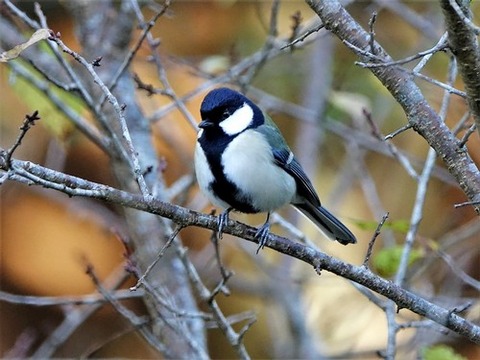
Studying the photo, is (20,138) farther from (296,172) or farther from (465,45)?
(296,172)

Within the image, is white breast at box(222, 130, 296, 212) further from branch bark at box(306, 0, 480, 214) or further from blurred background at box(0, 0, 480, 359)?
blurred background at box(0, 0, 480, 359)

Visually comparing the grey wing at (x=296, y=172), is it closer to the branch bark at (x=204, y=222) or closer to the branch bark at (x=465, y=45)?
the branch bark at (x=204, y=222)

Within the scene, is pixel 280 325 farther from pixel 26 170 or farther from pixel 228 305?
pixel 26 170

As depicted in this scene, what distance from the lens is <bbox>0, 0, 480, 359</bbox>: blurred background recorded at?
16.1ft

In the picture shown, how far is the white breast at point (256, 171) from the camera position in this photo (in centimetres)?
277

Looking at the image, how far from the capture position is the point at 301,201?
322cm

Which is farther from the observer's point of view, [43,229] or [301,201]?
[43,229]

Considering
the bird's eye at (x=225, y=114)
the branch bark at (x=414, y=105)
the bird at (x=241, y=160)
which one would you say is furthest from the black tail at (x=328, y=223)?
the branch bark at (x=414, y=105)

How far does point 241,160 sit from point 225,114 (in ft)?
0.74

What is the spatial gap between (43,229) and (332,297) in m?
2.14

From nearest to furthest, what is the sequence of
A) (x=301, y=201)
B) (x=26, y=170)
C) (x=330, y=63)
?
(x=26, y=170), (x=301, y=201), (x=330, y=63)

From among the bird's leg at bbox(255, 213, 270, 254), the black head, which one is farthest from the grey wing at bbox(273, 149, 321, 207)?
the bird's leg at bbox(255, 213, 270, 254)

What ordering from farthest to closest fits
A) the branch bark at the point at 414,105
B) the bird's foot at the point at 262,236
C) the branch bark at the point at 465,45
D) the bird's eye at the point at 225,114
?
the bird's eye at the point at 225,114 → the bird's foot at the point at 262,236 → the branch bark at the point at 414,105 → the branch bark at the point at 465,45

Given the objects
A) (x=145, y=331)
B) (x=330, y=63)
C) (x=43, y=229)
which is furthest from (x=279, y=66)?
(x=145, y=331)
